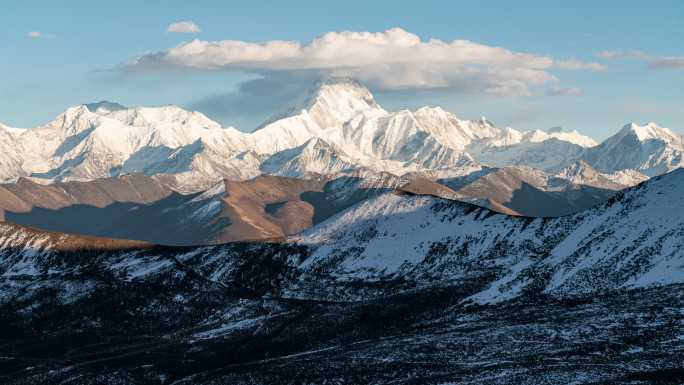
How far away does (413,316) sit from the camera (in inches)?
6196

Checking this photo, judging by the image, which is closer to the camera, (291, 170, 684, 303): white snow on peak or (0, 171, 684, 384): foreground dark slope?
(0, 171, 684, 384): foreground dark slope

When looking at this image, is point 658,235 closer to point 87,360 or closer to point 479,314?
point 479,314

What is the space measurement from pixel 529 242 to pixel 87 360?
275 feet

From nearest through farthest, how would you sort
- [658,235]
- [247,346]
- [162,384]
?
[162,384] < [247,346] < [658,235]

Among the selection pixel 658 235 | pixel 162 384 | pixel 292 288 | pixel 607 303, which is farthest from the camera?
pixel 292 288

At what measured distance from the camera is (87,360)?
145 metres

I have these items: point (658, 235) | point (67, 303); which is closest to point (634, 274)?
point (658, 235)

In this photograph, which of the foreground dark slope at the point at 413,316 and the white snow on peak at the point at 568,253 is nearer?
the foreground dark slope at the point at 413,316

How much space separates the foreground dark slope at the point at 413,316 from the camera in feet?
373

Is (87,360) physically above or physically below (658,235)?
below

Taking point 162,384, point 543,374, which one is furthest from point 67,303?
point 543,374

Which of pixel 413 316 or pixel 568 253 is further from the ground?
pixel 568 253

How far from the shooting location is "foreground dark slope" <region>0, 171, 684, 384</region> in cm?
11381

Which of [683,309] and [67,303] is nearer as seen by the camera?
[683,309]
